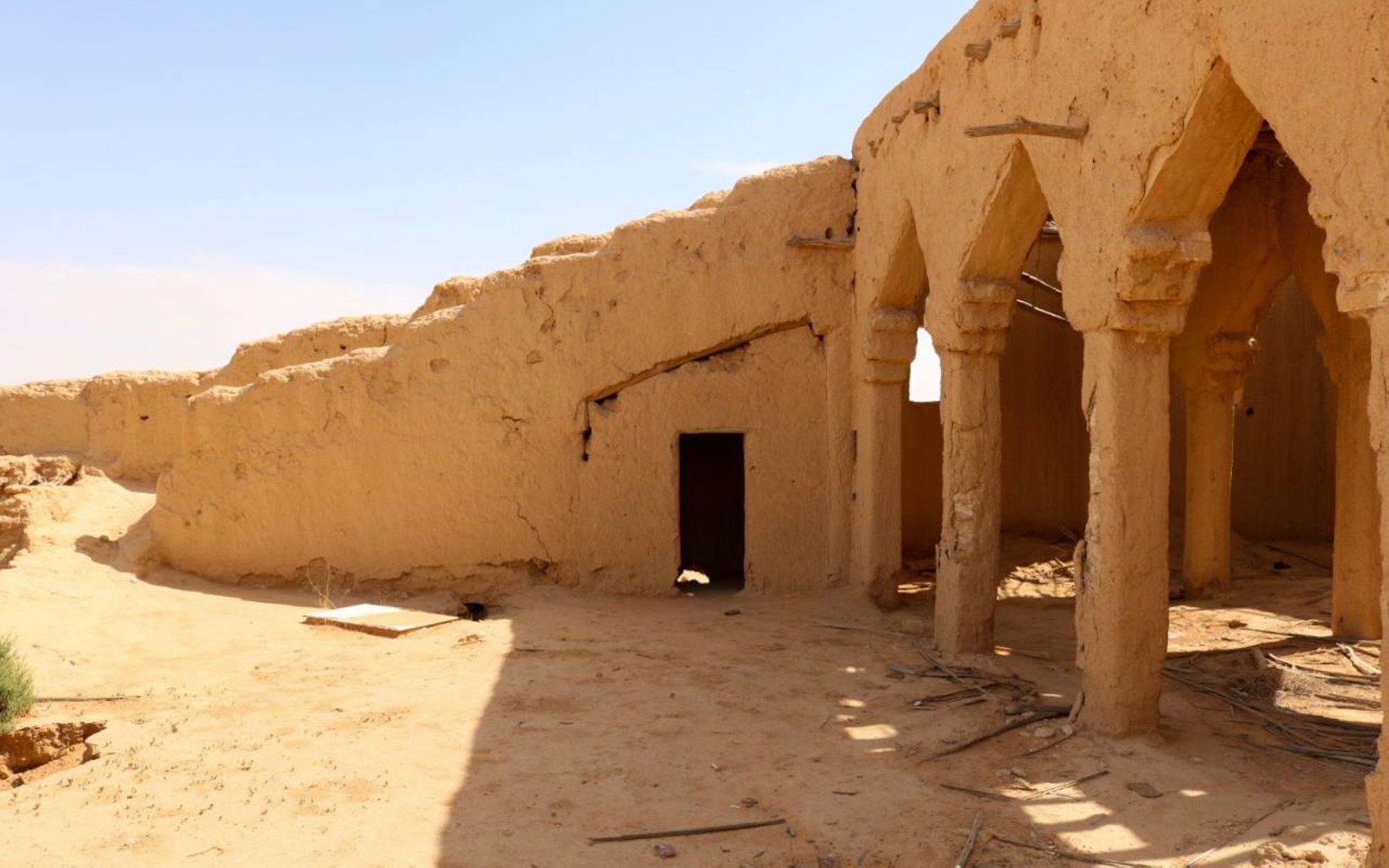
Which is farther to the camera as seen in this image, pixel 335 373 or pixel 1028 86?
pixel 335 373

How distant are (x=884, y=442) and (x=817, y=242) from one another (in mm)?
2175

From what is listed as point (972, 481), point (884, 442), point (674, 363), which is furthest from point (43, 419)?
point (972, 481)

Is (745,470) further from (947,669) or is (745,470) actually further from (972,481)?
(947,669)

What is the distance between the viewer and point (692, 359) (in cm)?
1069

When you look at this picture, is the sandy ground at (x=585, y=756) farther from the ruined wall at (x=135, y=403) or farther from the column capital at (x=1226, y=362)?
the ruined wall at (x=135, y=403)

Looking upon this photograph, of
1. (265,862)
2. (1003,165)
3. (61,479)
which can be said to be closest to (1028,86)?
(1003,165)

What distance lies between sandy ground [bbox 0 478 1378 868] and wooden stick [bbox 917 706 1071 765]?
0.09 metres

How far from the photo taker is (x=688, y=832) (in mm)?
4887

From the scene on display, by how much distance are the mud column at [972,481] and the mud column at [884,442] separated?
65.3 inches

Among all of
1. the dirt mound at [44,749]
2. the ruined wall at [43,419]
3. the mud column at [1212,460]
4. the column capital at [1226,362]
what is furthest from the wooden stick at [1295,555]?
the ruined wall at [43,419]

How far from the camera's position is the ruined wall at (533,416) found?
10531 mm

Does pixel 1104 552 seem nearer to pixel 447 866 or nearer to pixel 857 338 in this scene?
pixel 447 866

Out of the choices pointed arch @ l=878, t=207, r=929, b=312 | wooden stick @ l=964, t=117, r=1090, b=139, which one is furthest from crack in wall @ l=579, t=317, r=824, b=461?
wooden stick @ l=964, t=117, r=1090, b=139

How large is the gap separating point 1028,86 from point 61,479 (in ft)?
38.0
